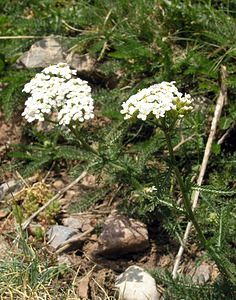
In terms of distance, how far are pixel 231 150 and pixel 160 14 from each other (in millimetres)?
1029

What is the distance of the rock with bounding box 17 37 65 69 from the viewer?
14.1 ft

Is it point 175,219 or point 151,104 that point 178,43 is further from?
point 151,104

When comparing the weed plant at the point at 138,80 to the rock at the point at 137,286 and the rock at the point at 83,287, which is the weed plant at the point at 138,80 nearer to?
the rock at the point at 137,286

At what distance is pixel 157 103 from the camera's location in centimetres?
247

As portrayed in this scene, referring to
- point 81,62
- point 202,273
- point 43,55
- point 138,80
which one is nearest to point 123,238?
point 202,273

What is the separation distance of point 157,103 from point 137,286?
1092 mm

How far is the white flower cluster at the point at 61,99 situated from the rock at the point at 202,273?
104cm

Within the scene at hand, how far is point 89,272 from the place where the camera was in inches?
133

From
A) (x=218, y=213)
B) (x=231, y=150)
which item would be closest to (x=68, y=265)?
(x=218, y=213)

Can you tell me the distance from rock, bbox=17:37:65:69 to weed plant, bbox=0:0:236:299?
2.7 inches

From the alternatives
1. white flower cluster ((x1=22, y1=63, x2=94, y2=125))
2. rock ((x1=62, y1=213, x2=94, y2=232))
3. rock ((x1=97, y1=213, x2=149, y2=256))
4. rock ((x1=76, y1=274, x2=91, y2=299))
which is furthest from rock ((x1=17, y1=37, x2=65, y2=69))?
rock ((x1=76, y1=274, x2=91, y2=299))

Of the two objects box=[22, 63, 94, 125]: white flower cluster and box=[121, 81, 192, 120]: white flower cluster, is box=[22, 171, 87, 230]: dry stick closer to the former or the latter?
box=[22, 63, 94, 125]: white flower cluster

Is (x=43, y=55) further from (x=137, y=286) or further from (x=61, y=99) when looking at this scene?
(x=137, y=286)

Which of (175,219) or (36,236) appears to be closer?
(175,219)
